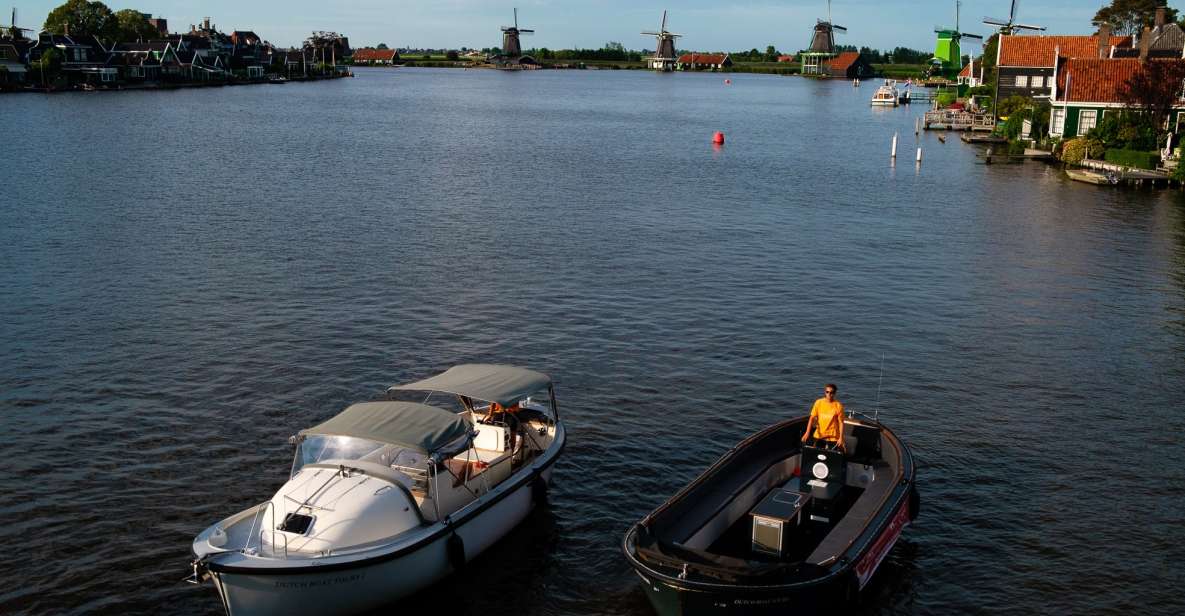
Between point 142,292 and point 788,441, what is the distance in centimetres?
2704

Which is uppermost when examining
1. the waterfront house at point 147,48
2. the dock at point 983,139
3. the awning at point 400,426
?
the waterfront house at point 147,48

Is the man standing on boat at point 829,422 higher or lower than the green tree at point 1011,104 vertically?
lower

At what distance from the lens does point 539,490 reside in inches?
789

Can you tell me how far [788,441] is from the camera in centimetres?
2086

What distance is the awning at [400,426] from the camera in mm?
17500

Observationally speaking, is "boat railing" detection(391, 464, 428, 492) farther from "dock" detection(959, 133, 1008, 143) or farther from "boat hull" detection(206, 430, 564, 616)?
"dock" detection(959, 133, 1008, 143)

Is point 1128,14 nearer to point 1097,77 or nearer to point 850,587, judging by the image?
point 1097,77

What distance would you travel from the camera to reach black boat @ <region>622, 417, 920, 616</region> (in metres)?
15.1

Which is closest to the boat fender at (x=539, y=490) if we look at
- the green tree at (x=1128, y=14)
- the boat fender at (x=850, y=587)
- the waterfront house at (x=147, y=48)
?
the boat fender at (x=850, y=587)

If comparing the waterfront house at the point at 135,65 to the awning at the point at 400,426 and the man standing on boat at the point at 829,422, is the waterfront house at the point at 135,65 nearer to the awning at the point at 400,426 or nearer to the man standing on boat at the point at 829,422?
the awning at the point at 400,426

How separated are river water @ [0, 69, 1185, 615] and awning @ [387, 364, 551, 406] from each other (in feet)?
9.26

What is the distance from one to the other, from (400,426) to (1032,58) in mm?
109621

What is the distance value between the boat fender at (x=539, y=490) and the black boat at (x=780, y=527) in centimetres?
348

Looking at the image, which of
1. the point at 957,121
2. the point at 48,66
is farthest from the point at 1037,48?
the point at 48,66
